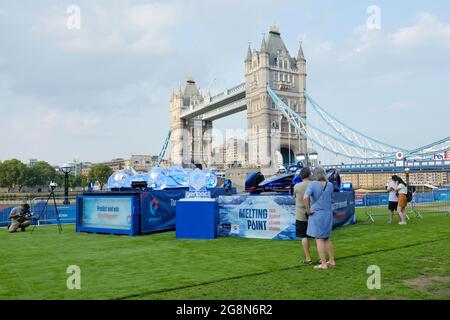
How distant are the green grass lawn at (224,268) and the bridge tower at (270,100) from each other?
42390mm

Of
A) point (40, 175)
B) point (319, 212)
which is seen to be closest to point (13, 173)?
point (40, 175)

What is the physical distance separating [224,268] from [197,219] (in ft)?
12.5

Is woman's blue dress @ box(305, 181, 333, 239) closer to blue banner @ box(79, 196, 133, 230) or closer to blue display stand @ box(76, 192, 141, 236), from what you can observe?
blue display stand @ box(76, 192, 141, 236)

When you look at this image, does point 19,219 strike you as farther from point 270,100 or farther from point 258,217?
point 270,100

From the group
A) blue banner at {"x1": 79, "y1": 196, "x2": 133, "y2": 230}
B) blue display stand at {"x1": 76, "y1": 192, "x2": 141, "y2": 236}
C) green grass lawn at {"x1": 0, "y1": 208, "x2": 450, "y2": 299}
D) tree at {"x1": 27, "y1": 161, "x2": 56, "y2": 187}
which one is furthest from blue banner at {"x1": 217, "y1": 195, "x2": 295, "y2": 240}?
tree at {"x1": 27, "y1": 161, "x2": 56, "y2": 187}

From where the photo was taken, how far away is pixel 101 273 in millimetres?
6086

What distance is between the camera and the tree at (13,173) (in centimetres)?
8081

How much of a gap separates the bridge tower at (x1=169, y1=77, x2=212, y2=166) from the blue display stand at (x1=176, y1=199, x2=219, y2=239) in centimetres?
6402

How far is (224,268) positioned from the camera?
20.5ft

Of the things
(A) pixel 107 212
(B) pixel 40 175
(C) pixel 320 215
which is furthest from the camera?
(B) pixel 40 175

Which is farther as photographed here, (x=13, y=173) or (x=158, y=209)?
(x=13, y=173)

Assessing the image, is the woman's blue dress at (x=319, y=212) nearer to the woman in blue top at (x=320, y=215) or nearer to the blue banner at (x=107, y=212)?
the woman in blue top at (x=320, y=215)

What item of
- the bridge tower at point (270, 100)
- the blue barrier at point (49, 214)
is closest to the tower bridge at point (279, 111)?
the bridge tower at point (270, 100)
